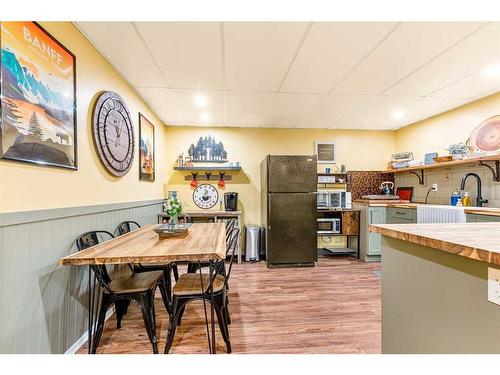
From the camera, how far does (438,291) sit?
1.03 m

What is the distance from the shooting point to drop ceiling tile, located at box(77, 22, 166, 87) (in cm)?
181

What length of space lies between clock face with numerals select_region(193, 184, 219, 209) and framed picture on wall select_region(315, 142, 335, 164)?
2102 mm

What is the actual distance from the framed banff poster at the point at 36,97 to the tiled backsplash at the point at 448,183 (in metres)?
4.42

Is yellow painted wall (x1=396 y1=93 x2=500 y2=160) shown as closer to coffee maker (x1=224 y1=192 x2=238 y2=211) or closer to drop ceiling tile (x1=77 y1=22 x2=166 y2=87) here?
coffee maker (x1=224 y1=192 x2=238 y2=211)

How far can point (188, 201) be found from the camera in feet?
14.6

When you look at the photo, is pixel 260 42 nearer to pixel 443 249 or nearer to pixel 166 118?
pixel 443 249

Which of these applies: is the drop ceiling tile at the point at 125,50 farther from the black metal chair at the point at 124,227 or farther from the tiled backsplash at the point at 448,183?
the tiled backsplash at the point at 448,183

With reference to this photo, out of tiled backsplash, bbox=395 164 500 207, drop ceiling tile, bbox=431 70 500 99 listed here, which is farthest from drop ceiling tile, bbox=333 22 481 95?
tiled backsplash, bbox=395 164 500 207

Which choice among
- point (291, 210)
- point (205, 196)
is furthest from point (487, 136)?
point (205, 196)

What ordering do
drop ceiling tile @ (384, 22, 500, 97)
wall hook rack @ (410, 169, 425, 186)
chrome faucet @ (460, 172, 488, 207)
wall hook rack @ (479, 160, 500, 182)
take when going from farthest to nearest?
1. wall hook rack @ (410, 169, 425, 186)
2. chrome faucet @ (460, 172, 488, 207)
3. wall hook rack @ (479, 160, 500, 182)
4. drop ceiling tile @ (384, 22, 500, 97)

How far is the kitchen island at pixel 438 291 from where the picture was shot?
848 millimetres

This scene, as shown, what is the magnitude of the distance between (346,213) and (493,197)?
1857 mm
